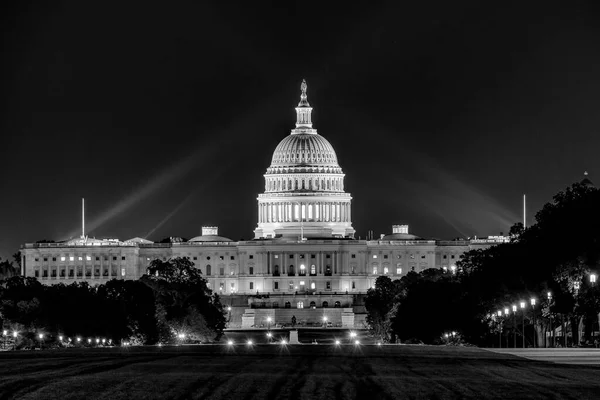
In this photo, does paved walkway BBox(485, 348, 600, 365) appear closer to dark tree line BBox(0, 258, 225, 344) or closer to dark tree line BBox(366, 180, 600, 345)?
dark tree line BBox(366, 180, 600, 345)

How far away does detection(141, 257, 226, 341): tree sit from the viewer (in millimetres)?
159625

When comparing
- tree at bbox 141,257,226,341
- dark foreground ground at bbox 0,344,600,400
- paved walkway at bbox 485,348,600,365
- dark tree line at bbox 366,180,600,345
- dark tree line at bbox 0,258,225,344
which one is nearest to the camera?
dark foreground ground at bbox 0,344,600,400

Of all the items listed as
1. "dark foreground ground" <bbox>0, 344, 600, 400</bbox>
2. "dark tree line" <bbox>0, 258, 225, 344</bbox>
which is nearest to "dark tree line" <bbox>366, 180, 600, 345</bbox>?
"dark tree line" <bbox>0, 258, 225, 344</bbox>

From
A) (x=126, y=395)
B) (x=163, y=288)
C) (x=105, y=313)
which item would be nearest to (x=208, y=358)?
(x=126, y=395)

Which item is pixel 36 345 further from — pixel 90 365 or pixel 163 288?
pixel 90 365

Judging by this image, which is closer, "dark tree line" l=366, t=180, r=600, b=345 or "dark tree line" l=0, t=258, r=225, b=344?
"dark tree line" l=366, t=180, r=600, b=345

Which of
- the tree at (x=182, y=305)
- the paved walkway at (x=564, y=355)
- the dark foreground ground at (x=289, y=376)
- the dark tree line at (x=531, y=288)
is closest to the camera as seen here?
the dark foreground ground at (x=289, y=376)

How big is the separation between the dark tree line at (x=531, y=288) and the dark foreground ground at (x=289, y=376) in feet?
86.7

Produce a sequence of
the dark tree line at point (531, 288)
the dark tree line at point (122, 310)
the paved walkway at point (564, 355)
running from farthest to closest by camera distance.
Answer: the dark tree line at point (122, 310) → the dark tree line at point (531, 288) → the paved walkway at point (564, 355)

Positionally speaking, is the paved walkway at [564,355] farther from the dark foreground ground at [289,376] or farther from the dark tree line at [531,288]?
the dark tree line at [531,288]

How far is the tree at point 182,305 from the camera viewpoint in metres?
160

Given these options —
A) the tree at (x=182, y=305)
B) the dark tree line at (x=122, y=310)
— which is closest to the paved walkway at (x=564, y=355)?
the dark tree line at (x=122, y=310)

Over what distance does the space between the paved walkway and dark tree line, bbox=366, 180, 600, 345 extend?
53.8 ft

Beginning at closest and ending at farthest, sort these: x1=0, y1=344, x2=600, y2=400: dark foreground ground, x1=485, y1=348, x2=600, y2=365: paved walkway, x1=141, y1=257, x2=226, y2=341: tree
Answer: x1=0, y1=344, x2=600, y2=400: dark foreground ground, x1=485, y1=348, x2=600, y2=365: paved walkway, x1=141, y1=257, x2=226, y2=341: tree
